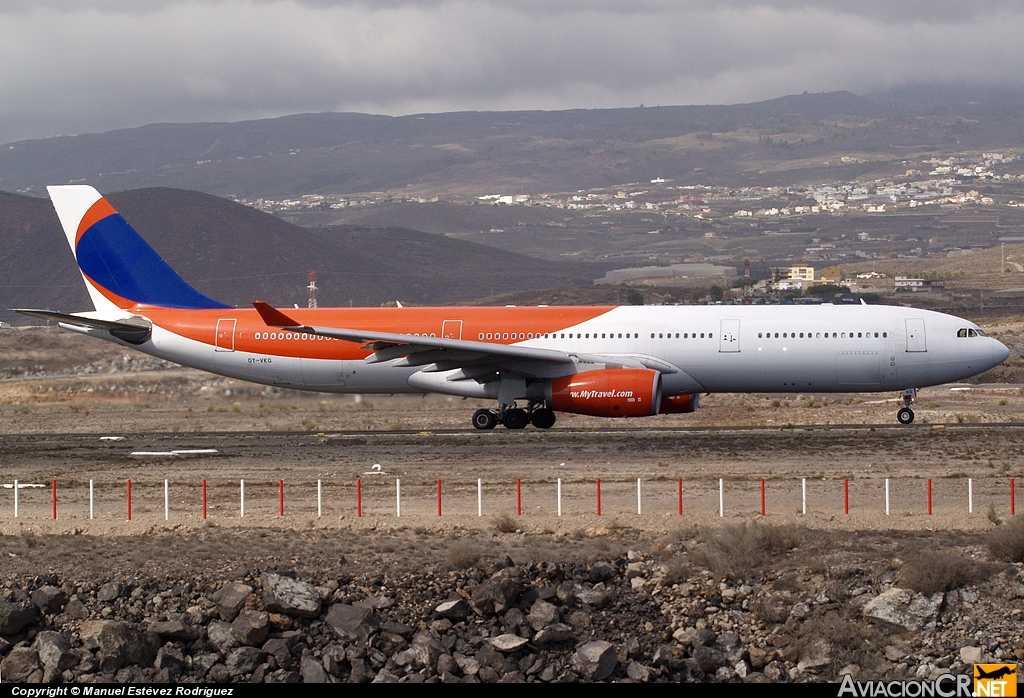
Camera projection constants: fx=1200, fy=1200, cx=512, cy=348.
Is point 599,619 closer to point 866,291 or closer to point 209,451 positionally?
point 209,451

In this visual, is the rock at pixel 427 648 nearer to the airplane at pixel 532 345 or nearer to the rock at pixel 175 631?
the rock at pixel 175 631

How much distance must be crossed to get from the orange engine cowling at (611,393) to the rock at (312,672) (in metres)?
16.5

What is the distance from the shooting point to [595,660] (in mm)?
19125

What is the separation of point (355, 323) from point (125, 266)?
27.2 ft

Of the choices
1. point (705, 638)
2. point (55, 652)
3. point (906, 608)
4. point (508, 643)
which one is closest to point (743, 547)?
point (705, 638)

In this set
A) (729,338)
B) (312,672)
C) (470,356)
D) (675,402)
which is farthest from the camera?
(675,402)

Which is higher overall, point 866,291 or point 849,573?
point 866,291

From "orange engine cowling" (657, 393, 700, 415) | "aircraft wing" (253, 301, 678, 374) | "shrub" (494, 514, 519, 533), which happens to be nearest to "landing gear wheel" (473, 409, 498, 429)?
"aircraft wing" (253, 301, 678, 374)

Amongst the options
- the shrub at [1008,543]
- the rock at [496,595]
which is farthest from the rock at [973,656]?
the rock at [496,595]

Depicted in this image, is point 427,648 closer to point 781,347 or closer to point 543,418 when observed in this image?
point 543,418

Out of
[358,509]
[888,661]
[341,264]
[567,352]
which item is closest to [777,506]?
[888,661]

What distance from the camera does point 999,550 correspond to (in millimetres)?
21469

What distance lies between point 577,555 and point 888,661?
560 cm

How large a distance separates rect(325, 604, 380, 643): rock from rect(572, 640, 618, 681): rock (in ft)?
11.3
